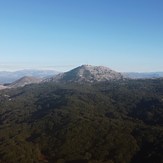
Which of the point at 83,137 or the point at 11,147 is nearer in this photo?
the point at 11,147

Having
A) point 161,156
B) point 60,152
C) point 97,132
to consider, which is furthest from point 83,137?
point 161,156

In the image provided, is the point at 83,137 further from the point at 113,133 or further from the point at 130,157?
the point at 130,157

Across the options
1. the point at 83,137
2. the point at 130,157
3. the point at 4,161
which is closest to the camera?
the point at 4,161

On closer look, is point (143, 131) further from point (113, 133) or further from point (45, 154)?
point (45, 154)

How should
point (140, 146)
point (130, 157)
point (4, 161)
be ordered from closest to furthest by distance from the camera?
1. point (4, 161)
2. point (130, 157)
3. point (140, 146)

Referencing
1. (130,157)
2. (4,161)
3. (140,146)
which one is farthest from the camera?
→ (140,146)

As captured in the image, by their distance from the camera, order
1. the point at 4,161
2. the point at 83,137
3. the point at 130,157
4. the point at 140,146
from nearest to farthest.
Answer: the point at 4,161
the point at 130,157
the point at 140,146
the point at 83,137

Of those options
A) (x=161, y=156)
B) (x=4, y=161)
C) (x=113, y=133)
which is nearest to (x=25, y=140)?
(x=4, y=161)

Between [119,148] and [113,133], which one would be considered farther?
[113,133]
